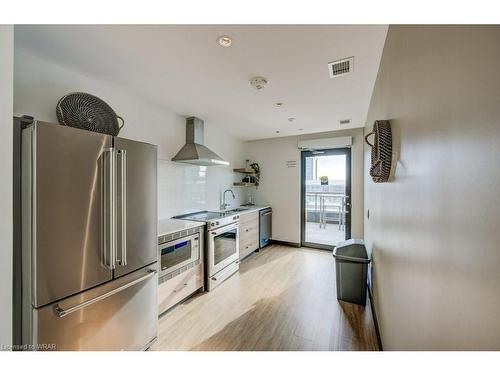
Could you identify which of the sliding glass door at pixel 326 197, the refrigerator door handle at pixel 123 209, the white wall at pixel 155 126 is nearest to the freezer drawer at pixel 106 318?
the refrigerator door handle at pixel 123 209

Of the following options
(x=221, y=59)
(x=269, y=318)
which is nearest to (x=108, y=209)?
(x=221, y=59)

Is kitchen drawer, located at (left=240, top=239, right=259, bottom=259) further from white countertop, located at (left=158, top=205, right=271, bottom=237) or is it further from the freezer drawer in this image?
the freezer drawer

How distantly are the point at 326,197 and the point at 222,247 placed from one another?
2.60 meters

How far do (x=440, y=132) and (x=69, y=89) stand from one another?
2.72 meters

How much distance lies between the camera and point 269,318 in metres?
2.11

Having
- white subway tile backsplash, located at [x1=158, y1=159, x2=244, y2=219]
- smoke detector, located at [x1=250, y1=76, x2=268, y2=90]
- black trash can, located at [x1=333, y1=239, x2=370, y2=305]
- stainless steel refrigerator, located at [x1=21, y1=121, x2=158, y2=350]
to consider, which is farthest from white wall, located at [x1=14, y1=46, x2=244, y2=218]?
black trash can, located at [x1=333, y1=239, x2=370, y2=305]

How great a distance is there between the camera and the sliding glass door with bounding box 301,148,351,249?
4.07m

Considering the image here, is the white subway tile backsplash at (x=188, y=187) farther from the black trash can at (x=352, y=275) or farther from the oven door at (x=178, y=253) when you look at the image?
the black trash can at (x=352, y=275)

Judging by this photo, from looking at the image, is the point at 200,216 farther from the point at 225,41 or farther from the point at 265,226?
the point at 225,41

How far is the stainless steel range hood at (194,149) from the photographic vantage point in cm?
290

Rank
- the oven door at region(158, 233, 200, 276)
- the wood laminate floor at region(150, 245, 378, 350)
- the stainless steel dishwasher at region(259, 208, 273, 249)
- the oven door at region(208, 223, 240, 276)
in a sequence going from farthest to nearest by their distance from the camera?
the stainless steel dishwasher at region(259, 208, 273, 249) < the oven door at region(208, 223, 240, 276) < the oven door at region(158, 233, 200, 276) < the wood laminate floor at region(150, 245, 378, 350)

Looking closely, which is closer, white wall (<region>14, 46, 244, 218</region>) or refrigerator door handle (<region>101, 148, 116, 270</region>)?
refrigerator door handle (<region>101, 148, 116, 270</region>)

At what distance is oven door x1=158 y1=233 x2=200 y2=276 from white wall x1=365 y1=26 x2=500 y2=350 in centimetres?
200
